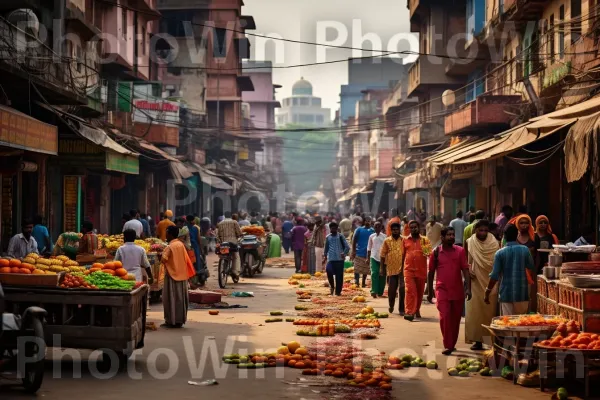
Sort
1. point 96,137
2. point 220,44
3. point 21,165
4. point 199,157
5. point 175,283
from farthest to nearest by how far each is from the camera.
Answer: point 220,44, point 199,157, point 96,137, point 21,165, point 175,283

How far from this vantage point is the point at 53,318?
10398 mm

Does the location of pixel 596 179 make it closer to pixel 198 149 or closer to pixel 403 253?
pixel 403 253

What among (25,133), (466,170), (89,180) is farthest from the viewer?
(89,180)

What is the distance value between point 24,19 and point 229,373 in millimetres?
14944

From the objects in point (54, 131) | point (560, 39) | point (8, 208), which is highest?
point (560, 39)

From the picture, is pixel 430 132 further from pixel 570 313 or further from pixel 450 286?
pixel 570 313

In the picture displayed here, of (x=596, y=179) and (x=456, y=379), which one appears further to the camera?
(x=596, y=179)

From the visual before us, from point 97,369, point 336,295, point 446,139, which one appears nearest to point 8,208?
point 336,295

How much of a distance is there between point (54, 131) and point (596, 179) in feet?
33.3

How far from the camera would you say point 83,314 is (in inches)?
411

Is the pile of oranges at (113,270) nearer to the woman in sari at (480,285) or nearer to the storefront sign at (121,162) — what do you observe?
the woman in sari at (480,285)

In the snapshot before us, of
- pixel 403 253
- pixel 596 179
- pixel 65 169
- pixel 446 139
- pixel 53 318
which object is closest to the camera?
pixel 53 318

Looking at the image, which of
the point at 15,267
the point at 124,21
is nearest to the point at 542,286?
the point at 15,267

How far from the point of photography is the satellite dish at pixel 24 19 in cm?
2289
